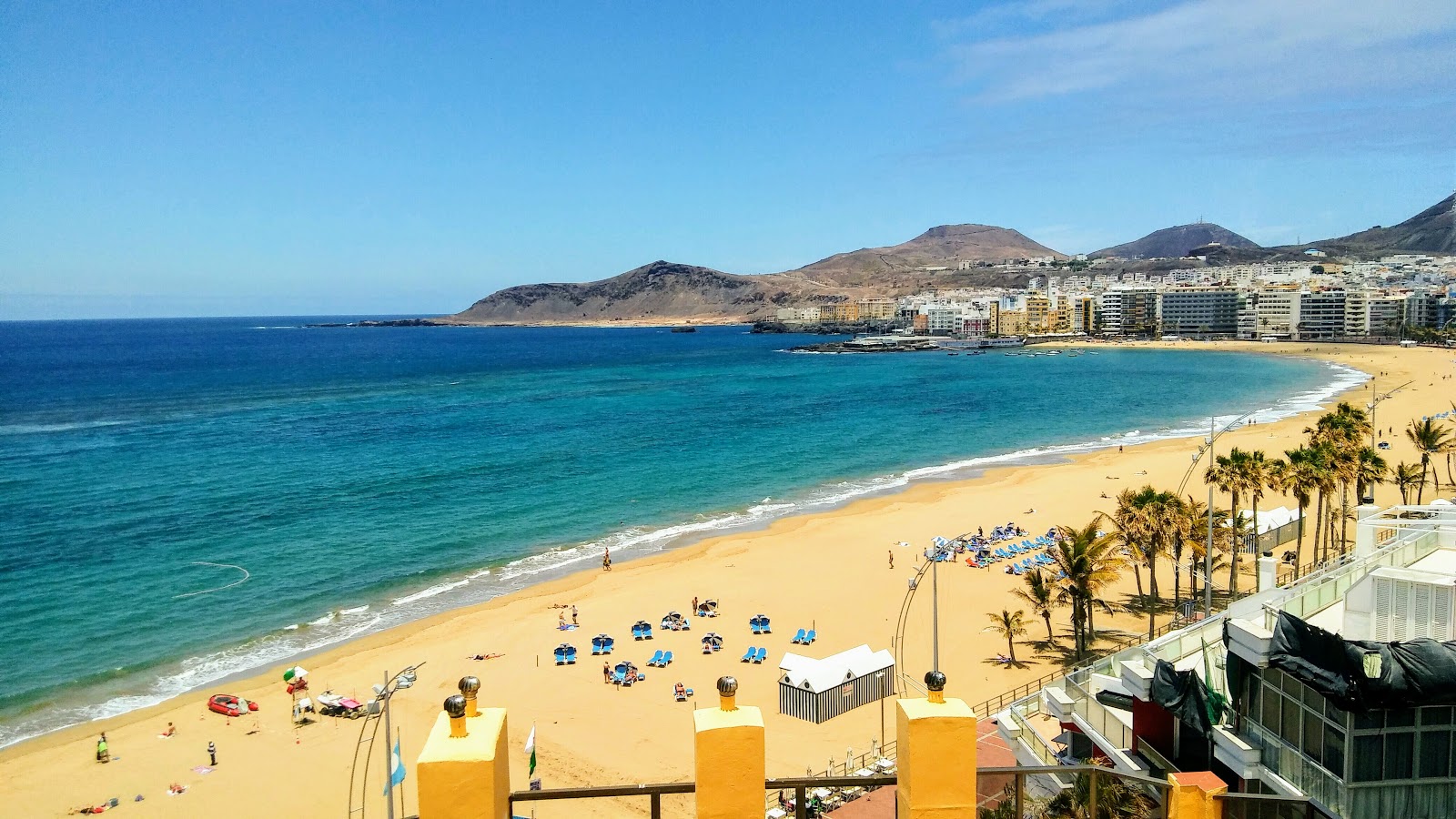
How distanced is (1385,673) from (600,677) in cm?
1884

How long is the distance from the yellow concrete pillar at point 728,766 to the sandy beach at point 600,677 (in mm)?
13794

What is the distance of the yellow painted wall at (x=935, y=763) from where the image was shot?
13.7 ft

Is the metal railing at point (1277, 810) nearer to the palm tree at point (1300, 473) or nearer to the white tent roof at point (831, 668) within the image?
the white tent roof at point (831, 668)

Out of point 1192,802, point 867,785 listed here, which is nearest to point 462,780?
point 867,785

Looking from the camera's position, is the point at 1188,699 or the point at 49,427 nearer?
the point at 1188,699

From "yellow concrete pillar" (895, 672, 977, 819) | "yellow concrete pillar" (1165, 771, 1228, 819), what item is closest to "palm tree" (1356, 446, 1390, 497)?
"yellow concrete pillar" (1165, 771, 1228, 819)

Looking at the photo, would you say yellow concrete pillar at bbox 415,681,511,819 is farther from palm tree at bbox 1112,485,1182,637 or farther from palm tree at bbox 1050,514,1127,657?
palm tree at bbox 1112,485,1182,637

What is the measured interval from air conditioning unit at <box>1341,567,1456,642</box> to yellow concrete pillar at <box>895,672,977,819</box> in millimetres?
7307

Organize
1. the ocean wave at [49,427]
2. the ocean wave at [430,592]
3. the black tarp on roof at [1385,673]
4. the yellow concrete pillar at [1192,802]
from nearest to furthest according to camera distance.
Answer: the yellow concrete pillar at [1192,802], the black tarp on roof at [1385,673], the ocean wave at [430,592], the ocean wave at [49,427]

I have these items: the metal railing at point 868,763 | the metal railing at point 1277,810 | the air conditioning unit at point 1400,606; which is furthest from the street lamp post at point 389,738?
the air conditioning unit at point 1400,606

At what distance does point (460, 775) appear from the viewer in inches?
150

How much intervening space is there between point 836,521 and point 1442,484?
26.2 meters

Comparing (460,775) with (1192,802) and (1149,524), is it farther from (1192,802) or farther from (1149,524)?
(1149,524)

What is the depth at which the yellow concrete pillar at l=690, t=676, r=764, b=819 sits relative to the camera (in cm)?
408
